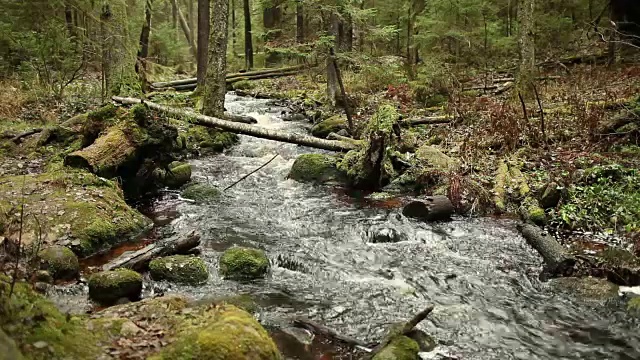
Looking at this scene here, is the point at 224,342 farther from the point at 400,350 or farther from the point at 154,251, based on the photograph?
the point at 154,251

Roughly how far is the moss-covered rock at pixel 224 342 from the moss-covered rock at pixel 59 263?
126 inches

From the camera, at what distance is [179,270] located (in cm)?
666

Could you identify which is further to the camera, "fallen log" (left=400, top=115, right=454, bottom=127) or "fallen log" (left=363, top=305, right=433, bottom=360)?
"fallen log" (left=400, top=115, right=454, bottom=127)

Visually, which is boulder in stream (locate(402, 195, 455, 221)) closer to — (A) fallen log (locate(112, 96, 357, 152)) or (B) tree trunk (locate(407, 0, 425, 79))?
(A) fallen log (locate(112, 96, 357, 152))

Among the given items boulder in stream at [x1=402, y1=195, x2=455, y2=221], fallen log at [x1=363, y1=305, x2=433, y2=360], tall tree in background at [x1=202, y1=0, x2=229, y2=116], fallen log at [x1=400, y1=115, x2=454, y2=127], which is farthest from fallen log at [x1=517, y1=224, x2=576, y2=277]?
tall tree in background at [x1=202, y1=0, x2=229, y2=116]

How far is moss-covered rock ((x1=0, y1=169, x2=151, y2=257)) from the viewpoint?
7215 mm

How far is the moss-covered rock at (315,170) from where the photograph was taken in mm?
12008

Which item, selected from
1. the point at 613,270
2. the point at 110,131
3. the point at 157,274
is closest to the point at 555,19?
the point at 613,270

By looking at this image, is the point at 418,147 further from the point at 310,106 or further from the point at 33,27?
the point at 33,27

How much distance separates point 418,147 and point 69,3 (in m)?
9.53

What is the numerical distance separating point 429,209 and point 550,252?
254cm

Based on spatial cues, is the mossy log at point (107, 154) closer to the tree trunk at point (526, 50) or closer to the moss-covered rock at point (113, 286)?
the moss-covered rock at point (113, 286)

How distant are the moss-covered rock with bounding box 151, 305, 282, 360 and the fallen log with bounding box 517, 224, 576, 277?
15.5 ft

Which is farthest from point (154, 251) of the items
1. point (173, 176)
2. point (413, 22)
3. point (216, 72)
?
point (413, 22)
